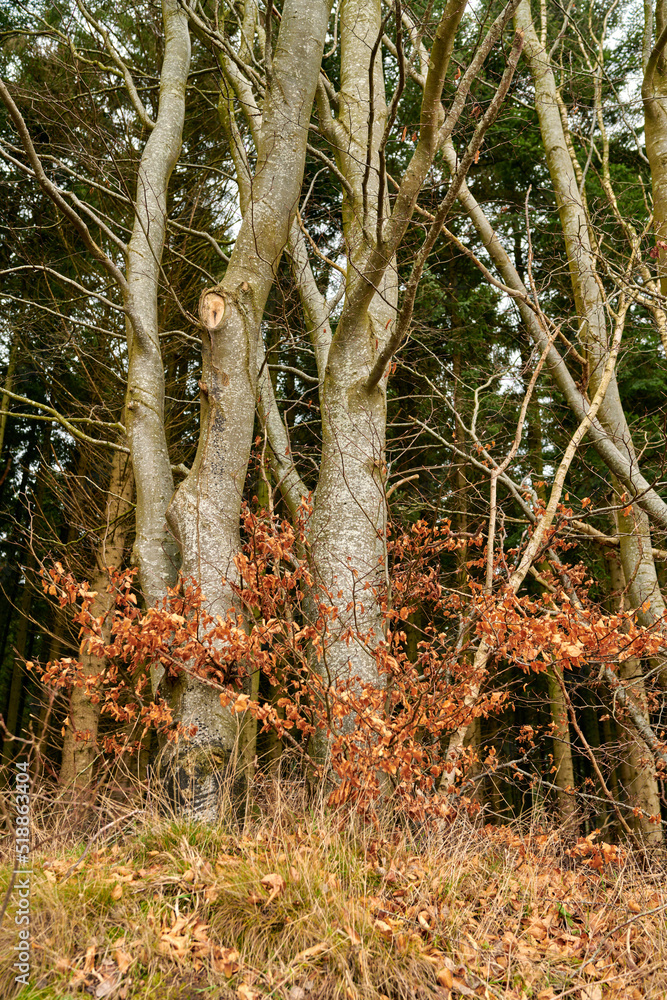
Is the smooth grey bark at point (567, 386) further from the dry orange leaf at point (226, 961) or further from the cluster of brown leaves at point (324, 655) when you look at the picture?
the dry orange leaf at point (226, 961)

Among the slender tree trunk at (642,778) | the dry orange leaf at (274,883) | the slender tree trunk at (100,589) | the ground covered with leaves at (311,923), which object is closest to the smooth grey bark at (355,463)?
the ground covered with leaves at (311,923)

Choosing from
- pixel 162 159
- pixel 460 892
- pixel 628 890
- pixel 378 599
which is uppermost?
pixel 162 159

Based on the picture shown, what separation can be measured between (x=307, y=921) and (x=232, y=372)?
277 cm

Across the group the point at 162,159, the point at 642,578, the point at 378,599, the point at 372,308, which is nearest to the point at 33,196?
the point at 162,159

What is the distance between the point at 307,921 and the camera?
2188 mm

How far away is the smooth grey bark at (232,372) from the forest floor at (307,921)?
21.6 inches

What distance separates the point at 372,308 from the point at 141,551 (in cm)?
243

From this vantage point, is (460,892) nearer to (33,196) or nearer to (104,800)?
(104,800)

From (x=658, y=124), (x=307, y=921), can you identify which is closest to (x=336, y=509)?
(x=307, y=921)

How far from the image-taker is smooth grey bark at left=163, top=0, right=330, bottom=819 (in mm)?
3189

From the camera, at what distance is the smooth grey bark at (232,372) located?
319cm

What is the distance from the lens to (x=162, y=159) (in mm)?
4773

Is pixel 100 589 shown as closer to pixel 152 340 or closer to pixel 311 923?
pixel 152 340

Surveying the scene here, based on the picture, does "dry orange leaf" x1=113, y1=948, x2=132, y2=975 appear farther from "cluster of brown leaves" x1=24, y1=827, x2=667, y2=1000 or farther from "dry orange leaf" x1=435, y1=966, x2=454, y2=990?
"dry orange leaf" x1=435, y1=966, x2=454, y2=990
